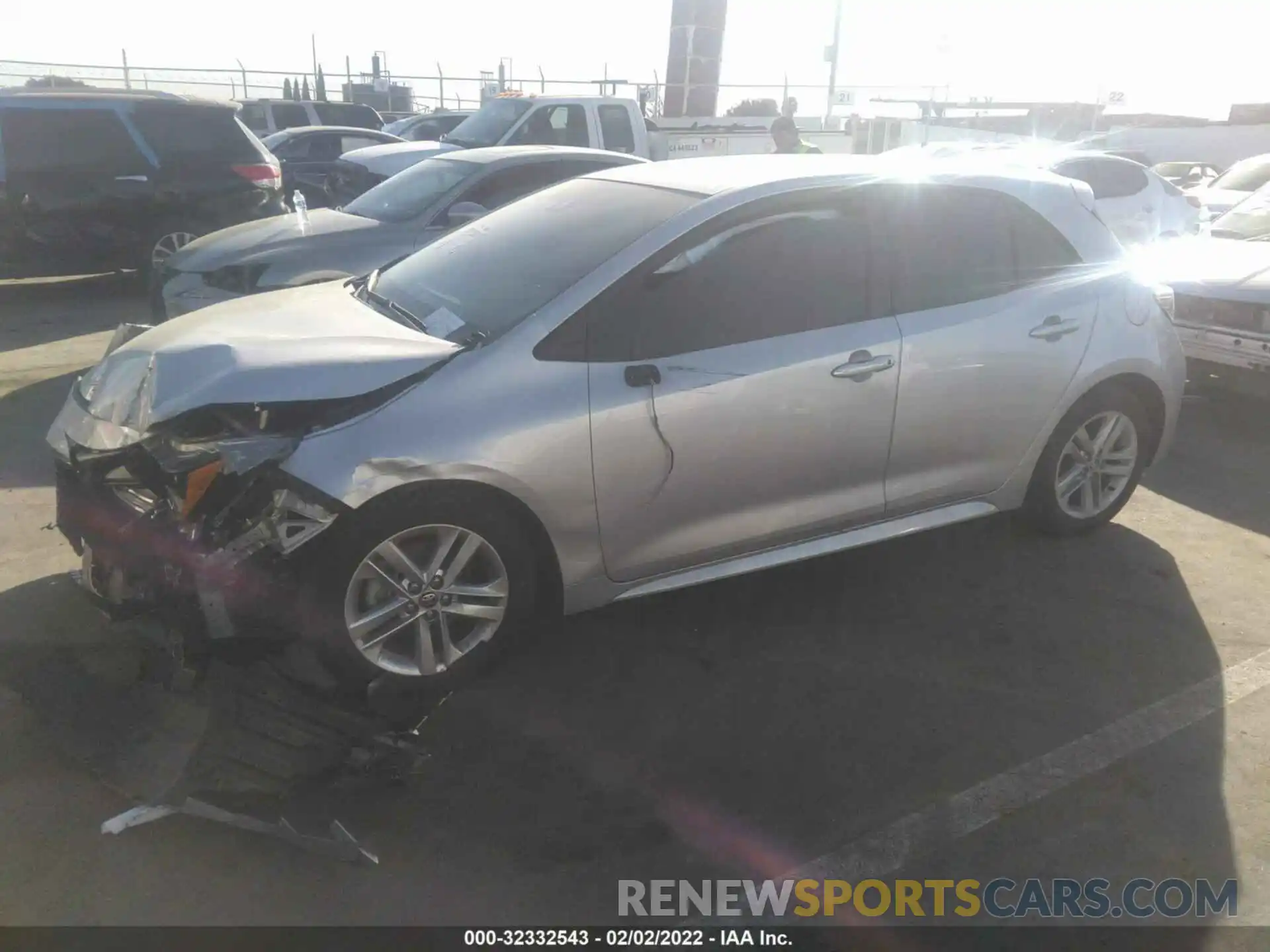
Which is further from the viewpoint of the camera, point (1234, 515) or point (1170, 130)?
point (1170, 130)

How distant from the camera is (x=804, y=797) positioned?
3.06 meters

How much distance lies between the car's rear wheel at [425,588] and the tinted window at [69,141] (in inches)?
325

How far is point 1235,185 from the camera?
13602mm

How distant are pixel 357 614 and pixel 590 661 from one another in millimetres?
925

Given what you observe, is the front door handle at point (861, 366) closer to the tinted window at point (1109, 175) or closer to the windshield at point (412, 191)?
the windshield at point (412, 191)

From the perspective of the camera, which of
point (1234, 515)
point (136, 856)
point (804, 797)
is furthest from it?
point (1234, 515)

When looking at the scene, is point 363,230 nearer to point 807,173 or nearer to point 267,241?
point 267,241

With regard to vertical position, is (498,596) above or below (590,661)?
above

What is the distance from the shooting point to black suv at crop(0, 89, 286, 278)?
939cm

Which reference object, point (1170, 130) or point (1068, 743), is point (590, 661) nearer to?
point (1068, 743)

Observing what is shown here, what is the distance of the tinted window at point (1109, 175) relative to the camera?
11266 millimetres

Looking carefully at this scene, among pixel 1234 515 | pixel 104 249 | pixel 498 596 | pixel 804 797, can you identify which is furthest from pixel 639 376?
pixel 104 249

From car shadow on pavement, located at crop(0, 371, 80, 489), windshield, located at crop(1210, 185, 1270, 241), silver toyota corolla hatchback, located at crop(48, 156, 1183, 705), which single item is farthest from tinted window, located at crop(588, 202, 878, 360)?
windshield, located at crop(1210, 185, 1270, 241)

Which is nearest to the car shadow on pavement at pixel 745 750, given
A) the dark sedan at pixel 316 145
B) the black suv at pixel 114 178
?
the black suv at pixel 114 178
